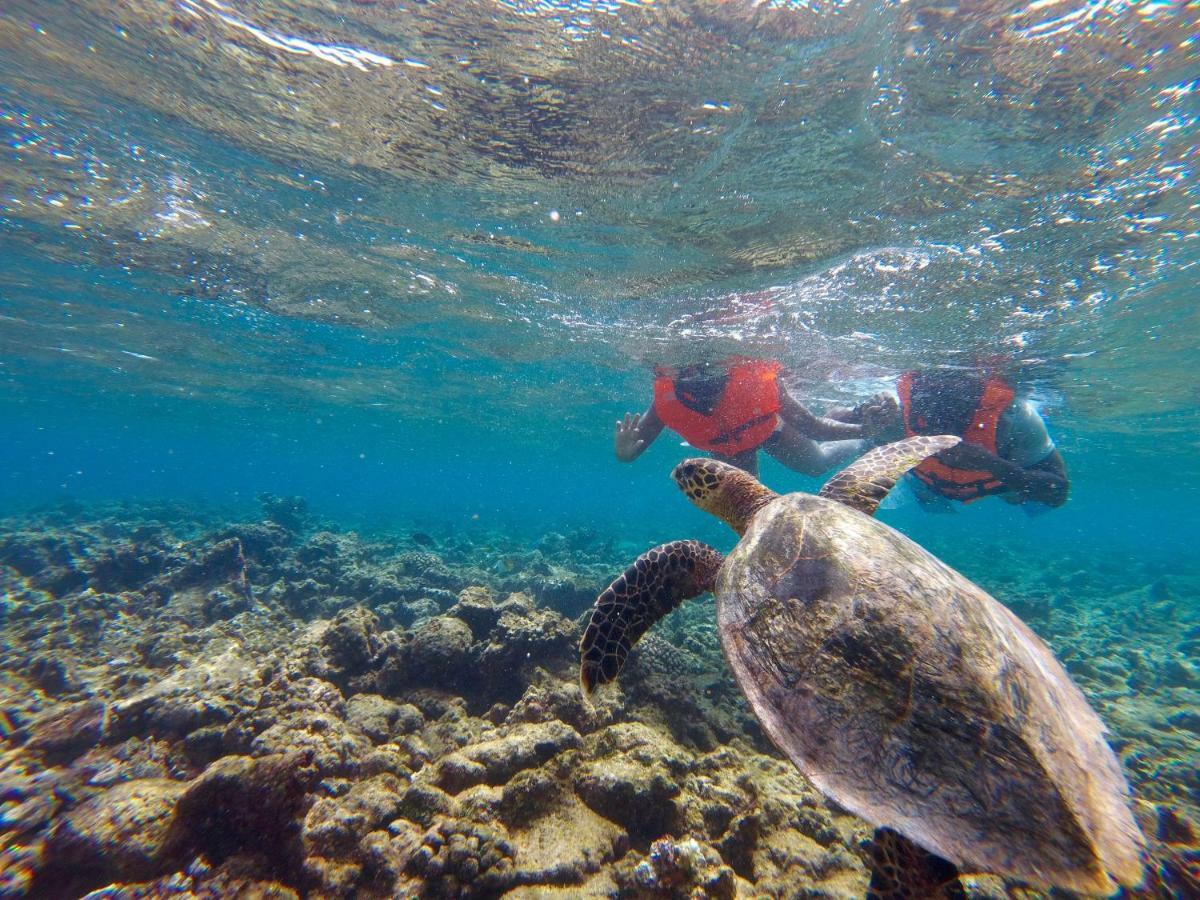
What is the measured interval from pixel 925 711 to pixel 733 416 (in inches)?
307

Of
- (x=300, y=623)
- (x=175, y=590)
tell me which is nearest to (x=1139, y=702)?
(x=300, y=623)

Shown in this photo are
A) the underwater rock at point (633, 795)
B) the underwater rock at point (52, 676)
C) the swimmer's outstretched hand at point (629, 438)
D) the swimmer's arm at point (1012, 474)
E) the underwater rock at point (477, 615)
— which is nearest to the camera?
the underwater rock at point (633, 795)

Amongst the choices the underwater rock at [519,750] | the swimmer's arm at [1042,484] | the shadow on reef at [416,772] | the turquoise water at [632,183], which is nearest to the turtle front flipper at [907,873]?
the shadow on reef at [416,772]

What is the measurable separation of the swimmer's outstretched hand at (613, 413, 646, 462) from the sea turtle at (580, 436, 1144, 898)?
5.66m

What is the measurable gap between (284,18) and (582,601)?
423 inches

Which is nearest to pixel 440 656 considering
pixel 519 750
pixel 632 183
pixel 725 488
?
pixel 519 750

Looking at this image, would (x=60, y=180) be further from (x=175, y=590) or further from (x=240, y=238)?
(x=175, y=590)

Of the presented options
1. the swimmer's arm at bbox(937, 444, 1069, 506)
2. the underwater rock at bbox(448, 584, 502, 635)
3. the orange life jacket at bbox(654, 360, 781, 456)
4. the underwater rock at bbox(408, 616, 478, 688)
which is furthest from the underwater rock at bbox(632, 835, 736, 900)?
the orange life jacket at bbox(654, 360, 781, 456)

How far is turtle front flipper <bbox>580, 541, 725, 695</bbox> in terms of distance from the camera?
3.71 meters

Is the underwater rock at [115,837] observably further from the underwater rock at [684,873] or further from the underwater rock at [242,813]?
the underwater rock at [684,873]

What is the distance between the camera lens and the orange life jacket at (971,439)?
8.90m

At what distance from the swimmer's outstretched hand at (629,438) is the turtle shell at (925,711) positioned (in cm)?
590

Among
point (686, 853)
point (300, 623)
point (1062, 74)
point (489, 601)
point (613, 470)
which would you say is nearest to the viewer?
point (686, 853)

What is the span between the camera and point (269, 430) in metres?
44.6
